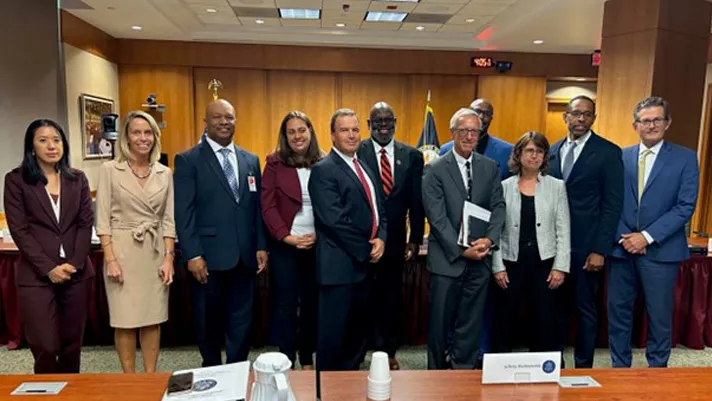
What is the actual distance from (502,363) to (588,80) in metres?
8.40

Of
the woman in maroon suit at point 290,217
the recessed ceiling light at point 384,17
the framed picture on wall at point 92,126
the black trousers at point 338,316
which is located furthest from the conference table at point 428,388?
the recessed ceiling light at point 384,17

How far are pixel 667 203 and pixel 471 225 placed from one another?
107cm

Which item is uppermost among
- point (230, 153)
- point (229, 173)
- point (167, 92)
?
point (167, 92)

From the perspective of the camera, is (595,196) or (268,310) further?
(268,310)

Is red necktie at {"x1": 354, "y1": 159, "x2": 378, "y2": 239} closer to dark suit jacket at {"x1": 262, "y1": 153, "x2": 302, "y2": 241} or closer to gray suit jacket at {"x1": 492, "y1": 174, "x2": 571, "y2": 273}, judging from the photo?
dark suit jacket at {"x1": 262, "y1": 153, "x2": 302, "y2": 241}

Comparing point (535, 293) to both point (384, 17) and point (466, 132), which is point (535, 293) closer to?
point (466, 132)

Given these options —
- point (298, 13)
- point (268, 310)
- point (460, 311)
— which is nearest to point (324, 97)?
point (298, 13)

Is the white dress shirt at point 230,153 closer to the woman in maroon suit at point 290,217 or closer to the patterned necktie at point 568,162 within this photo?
the woman in maroon suit at point 290,217

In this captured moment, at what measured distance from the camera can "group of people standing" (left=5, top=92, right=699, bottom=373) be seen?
2.31m

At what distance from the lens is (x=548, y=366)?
1.45m

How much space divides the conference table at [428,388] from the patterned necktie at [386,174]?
1.46 metres

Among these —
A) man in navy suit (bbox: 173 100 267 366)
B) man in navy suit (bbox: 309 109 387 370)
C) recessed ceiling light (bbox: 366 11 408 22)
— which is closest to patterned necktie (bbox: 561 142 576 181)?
man in navy suit (bbox: 309 109 387 370)

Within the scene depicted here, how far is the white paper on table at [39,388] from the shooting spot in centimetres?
135

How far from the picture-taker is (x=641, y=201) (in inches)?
104
